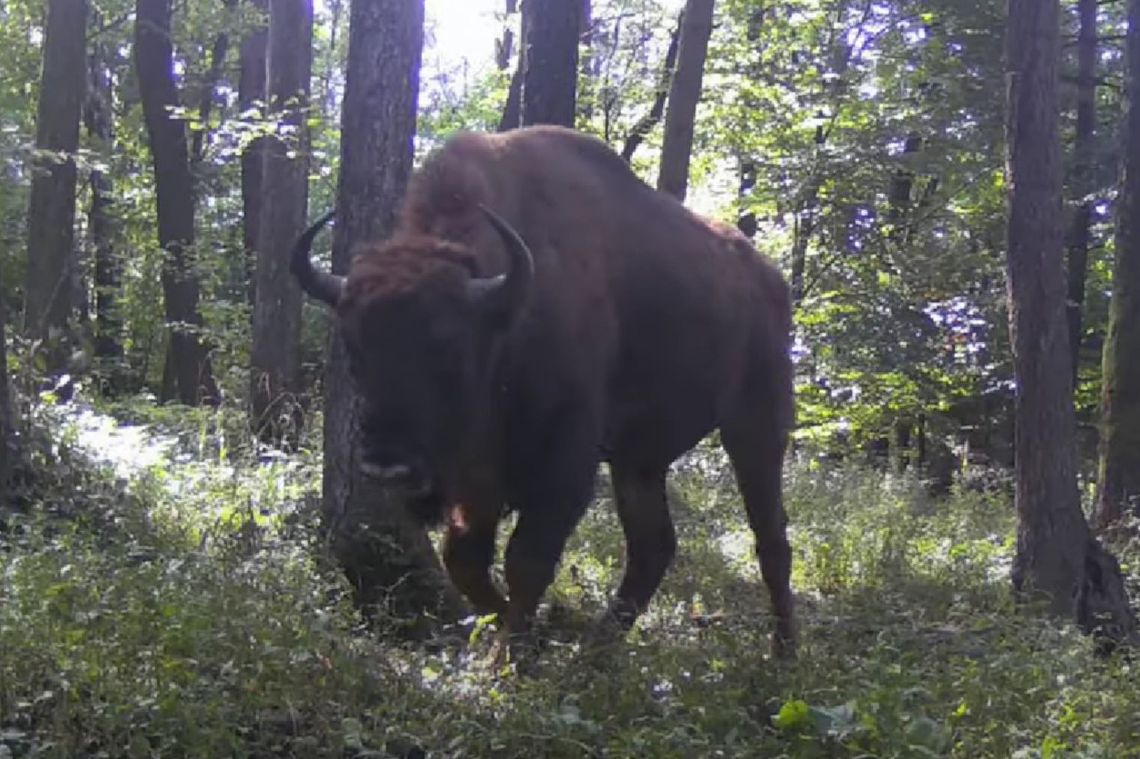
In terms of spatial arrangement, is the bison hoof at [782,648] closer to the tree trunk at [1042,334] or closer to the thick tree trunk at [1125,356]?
the tree trunk at [1042,334]

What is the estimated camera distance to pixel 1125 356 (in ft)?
39.1

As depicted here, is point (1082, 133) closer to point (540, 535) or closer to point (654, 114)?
point (654, 114)

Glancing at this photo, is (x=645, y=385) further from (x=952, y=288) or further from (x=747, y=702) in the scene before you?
(x=952, y=288)

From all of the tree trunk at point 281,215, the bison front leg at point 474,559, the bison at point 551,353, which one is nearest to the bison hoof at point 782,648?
the bison at point 551,353

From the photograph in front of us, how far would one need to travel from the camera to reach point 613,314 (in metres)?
6.91

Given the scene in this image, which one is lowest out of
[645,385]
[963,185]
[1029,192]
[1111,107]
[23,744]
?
[23,744]

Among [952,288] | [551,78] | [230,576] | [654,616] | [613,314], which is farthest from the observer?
[952,288]

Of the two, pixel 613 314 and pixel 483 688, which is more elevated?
pixel 613 314

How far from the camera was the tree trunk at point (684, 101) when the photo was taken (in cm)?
1262

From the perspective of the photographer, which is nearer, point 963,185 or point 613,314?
point 613,314

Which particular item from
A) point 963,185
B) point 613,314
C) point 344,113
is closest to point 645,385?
point 613,314

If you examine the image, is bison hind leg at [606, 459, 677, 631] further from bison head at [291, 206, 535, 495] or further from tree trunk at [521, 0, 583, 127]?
tree trunk at [521, 0, 583, 127]

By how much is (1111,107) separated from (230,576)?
61.0 feet

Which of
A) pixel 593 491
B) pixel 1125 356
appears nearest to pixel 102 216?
pixel 1125 356
